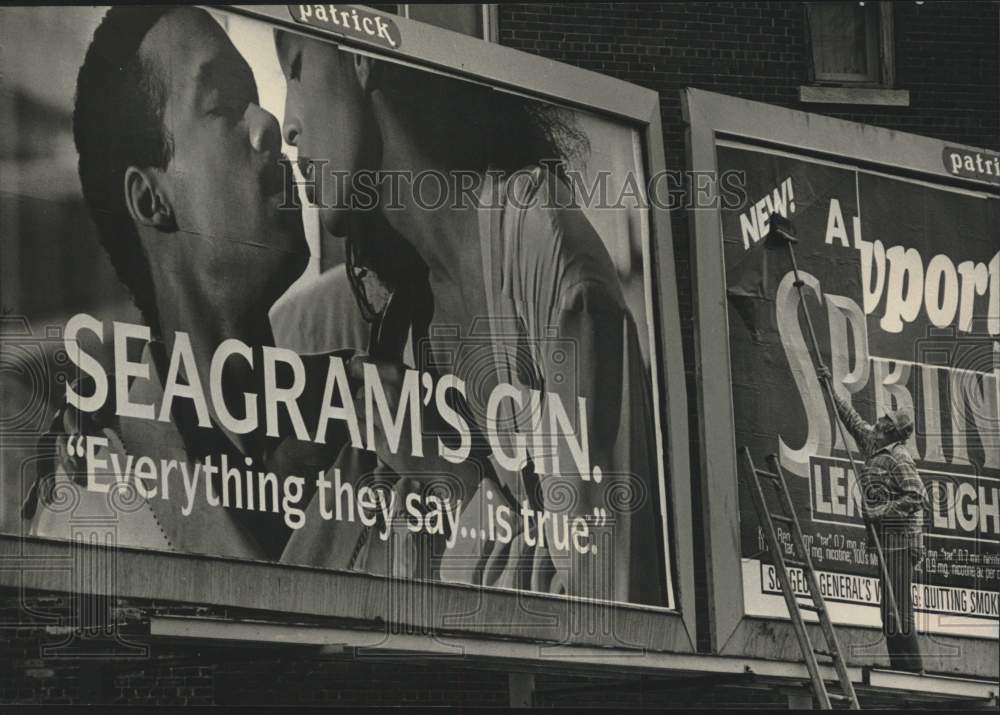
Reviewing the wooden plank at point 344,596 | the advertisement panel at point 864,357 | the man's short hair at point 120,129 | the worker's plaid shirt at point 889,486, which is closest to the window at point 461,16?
the advertisement panel at point 864,357

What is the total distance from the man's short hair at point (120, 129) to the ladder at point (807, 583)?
17.1 ft

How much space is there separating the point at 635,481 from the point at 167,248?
4397mm

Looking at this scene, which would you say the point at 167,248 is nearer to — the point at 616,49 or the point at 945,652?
the point at 616,49

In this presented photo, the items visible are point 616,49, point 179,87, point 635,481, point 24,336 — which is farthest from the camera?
point 616,49

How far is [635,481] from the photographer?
17.1 m

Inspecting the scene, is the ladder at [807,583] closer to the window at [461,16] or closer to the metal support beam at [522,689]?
the metal support beam at [522,689]

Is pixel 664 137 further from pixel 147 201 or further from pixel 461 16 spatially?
pixel 147 201

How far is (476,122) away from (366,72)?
1.04 m

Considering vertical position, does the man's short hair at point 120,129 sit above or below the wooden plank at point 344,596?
above

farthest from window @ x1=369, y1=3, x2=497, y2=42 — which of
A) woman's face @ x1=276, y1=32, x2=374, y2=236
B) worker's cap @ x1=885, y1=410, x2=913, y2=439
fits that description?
worker's cap @ x1=885, y1=410, x2=913, y2=439

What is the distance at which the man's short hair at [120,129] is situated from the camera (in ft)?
46.8

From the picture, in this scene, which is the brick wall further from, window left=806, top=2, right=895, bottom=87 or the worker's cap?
the worker's cap

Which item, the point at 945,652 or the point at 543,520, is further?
the point at 945,652

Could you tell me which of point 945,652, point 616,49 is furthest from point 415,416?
point 945,652
